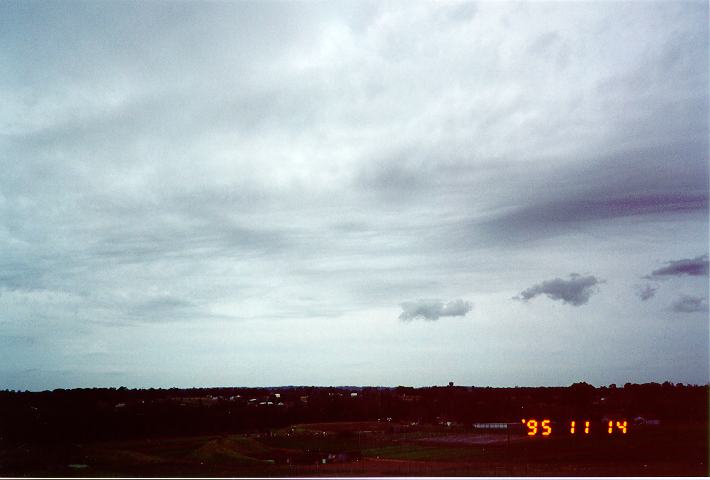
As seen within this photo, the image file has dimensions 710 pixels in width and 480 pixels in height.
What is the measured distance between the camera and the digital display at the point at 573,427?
25.0m

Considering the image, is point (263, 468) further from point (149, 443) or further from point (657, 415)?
point (657, 415)

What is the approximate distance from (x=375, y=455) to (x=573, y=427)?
19.8m

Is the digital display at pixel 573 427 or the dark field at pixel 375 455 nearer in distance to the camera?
the digital display at pixel 573 427

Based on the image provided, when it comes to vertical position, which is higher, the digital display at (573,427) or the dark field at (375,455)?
the digital display at (573,427)

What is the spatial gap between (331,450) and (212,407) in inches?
705

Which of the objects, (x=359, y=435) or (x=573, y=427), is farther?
(x=359, y=435)

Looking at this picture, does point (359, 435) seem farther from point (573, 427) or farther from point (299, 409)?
point (573, 427)

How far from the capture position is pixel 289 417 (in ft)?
193

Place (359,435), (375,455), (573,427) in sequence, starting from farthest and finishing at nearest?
(359,435) → (375,455) → (573,427)

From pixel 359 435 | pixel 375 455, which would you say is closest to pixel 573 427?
pixel 375 455

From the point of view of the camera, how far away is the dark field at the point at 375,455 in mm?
27781

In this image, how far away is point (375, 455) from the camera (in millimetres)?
41969

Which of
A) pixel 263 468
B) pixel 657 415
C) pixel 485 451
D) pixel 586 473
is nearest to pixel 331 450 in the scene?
pixel 485 451

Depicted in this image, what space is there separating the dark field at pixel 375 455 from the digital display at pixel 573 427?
3.88 ft
